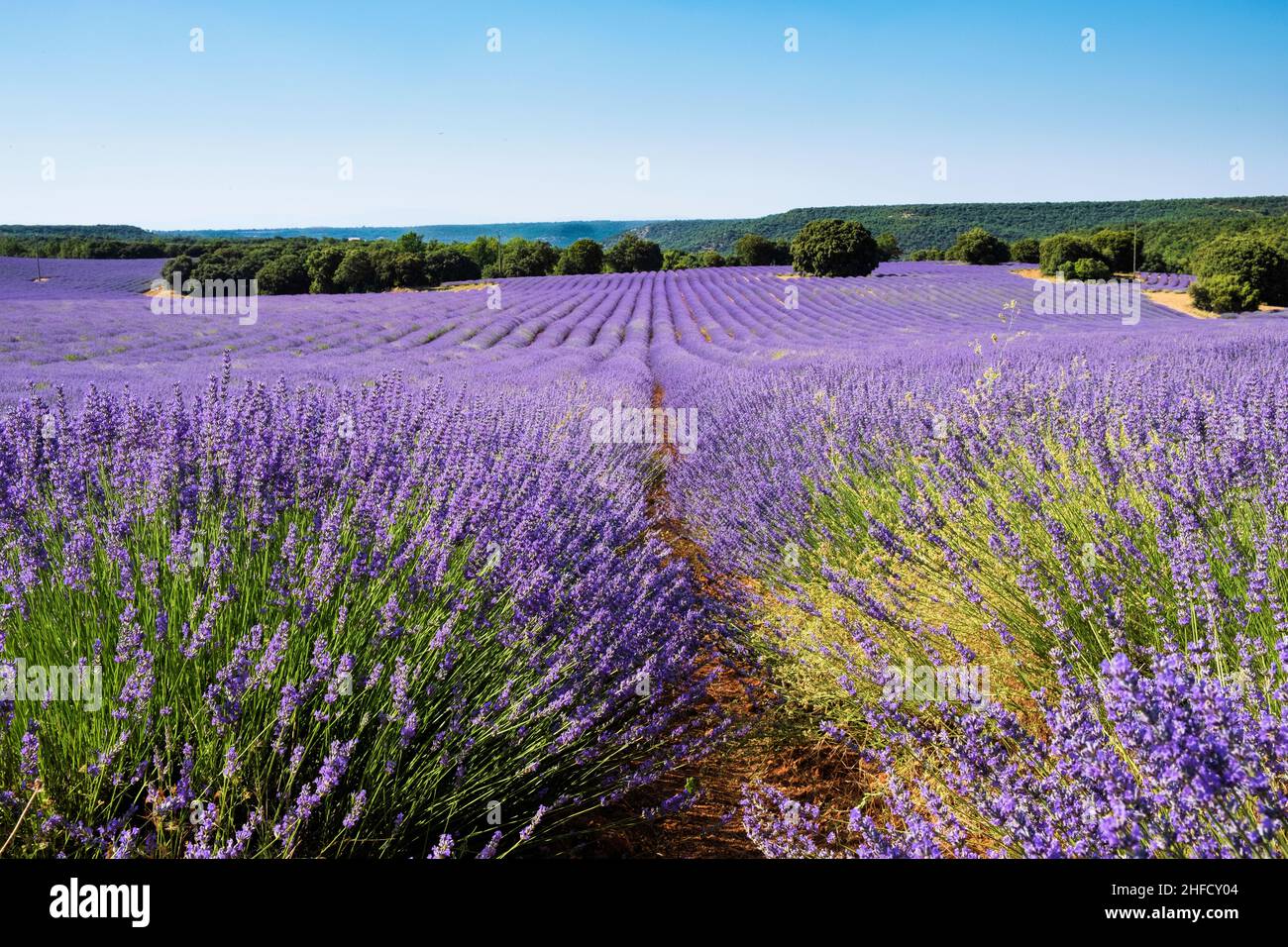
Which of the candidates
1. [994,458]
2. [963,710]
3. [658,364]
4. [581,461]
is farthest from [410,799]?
[658,364]

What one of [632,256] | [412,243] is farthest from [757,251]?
[412,243]

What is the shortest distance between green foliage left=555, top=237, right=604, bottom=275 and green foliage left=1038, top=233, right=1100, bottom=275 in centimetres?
2340

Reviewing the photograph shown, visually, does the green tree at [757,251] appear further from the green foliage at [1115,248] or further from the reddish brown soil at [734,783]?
the reddish brown soil at [734,783]

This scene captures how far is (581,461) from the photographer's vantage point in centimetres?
438

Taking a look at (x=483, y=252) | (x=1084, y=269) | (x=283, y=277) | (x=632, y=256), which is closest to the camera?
(x=1084, y=269)

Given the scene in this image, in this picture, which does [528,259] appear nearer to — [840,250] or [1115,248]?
[840,250]

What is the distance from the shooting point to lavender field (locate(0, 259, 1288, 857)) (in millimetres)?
1329

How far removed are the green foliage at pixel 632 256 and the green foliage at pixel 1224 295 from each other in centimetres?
2901

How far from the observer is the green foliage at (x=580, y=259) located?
44281mm

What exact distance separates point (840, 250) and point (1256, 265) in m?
14.9

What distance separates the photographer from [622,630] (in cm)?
219

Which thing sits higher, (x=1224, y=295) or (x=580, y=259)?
(x=580, y=259)

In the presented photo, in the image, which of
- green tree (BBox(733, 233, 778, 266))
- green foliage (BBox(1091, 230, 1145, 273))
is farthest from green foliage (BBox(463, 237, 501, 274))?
green foliage (BBox(1091, 230, 1145, 273))

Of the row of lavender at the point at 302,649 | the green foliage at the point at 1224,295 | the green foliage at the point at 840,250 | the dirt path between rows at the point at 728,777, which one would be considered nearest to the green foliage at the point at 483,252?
the green foliage at the point at 840,250
